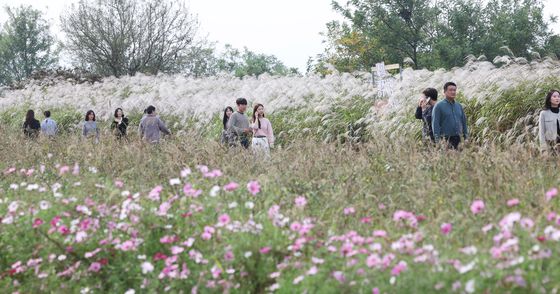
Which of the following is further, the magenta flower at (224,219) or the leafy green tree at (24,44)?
the leafy green tree at (24,44)

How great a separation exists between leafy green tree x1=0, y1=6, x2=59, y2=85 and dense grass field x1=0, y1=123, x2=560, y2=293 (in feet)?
172

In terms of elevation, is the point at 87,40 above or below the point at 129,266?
above

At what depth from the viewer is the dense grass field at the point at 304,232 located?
390 cm

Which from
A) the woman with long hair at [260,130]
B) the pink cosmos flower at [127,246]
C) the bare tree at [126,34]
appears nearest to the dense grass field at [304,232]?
the pink cosmos flower at [127,246]

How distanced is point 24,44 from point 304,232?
55571 millimetres

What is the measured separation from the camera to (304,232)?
183 inches

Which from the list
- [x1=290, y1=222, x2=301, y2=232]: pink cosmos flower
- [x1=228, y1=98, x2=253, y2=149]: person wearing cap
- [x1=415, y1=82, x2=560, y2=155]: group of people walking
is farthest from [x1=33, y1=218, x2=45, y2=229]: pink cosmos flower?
[x1=228, y1=98, x2=253, y2=149]: person wearing cap

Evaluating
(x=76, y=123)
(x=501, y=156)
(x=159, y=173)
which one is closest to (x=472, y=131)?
(x=501, y=156)

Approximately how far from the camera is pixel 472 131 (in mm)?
10875

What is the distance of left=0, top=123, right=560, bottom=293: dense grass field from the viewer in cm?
390

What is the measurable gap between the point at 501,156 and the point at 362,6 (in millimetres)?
31031

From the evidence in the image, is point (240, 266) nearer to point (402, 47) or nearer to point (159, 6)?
point (159, 6)

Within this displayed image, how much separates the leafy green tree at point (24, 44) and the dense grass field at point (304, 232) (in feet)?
172

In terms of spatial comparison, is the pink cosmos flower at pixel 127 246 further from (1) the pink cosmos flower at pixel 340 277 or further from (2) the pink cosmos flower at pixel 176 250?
(1) the pink cosmos flower at pixel 340 277
